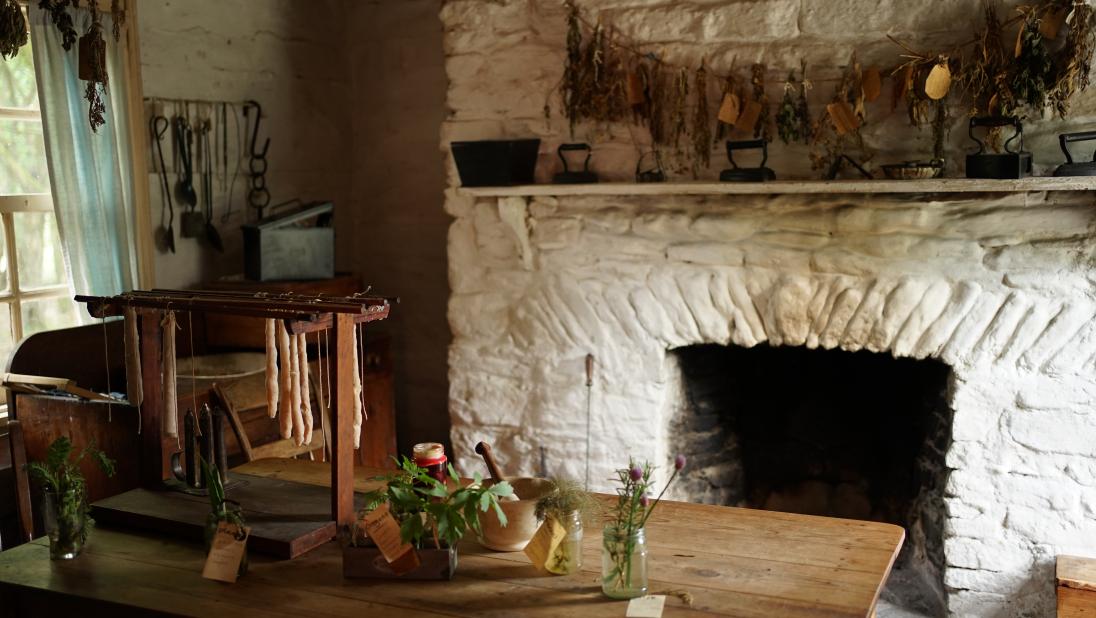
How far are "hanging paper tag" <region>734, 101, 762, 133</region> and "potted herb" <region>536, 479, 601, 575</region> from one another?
1.53 m

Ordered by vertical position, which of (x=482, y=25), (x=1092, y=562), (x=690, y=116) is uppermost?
(x=482, y=25)

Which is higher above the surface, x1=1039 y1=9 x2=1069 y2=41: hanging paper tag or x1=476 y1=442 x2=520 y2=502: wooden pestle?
x1=1039 y1=9 x2=1069 y2=41: hanging paper tag

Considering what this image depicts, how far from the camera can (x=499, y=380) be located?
3.46 m

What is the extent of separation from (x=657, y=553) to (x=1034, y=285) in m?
1.48

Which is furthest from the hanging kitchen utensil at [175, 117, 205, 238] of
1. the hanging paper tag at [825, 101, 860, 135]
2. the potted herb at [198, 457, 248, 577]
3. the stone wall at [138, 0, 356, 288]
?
the hanging paper tag at [825, 101, 860, 135]

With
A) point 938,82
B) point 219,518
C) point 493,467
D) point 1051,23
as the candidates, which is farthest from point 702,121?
point 219,518

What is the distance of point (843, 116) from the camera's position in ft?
9.28

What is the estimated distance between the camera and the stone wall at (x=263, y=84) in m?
3.61

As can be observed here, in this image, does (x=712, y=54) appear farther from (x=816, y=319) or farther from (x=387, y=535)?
(x=387, y=535)

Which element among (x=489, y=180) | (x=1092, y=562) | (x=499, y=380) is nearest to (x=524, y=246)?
(x=489, y=180)

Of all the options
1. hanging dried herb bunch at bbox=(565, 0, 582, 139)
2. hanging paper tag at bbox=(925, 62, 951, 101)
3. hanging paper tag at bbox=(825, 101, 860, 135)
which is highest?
hanging dried herb bunch at bbox=(565, 0, 582, 139)

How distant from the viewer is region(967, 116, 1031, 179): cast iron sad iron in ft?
8.43

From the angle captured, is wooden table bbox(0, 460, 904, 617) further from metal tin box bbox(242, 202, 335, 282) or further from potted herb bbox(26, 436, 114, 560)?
metal tin box bbox(242, 202, 335, 282)

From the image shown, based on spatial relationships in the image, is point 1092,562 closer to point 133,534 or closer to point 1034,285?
point 1034,285
